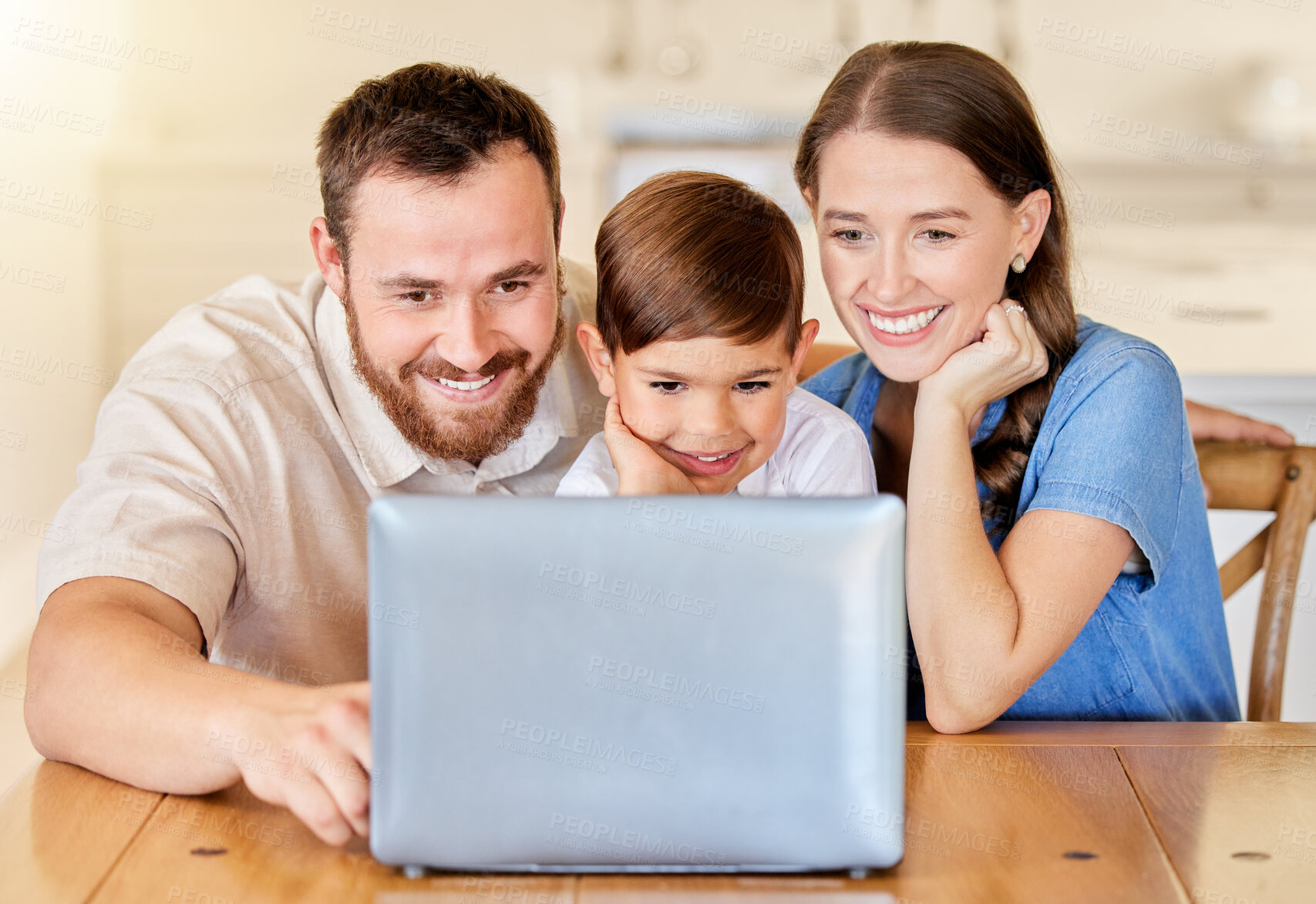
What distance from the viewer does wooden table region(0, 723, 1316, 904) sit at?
655 millimetres

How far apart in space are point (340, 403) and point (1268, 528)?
1094 millimetres

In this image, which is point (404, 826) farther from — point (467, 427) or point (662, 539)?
point (467, 427)

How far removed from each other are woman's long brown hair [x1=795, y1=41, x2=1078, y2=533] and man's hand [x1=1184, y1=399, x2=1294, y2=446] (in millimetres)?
332

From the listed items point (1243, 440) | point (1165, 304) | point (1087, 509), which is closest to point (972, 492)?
point (1087, 509)

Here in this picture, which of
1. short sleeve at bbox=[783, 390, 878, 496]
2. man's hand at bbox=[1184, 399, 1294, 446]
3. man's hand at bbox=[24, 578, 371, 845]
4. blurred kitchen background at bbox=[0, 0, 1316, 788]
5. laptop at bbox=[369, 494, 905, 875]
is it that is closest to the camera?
laptop at bbox=[369, 494, 905, 875]

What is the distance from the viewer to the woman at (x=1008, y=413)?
105 centimetres

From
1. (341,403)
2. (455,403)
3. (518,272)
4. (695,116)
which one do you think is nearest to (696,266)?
(518,272)

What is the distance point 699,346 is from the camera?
1.12 metres

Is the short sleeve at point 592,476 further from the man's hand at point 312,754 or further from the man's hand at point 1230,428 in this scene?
the man's hand at point 1230,428

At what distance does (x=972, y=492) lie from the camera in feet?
3.58

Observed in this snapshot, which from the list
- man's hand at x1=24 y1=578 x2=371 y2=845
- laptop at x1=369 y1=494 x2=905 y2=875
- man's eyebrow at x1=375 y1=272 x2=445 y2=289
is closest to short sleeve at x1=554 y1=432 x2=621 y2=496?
man's eyebrow at x1=375 y1=272 x2=445 y2=289

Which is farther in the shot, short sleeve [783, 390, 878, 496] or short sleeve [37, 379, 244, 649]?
short sleeve [783, 390, 878, 496]

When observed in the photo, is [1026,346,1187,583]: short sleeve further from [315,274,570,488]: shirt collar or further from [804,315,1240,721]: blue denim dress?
[315,274,570,488]: shirt collar

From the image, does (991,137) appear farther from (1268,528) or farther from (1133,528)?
(1268,528)
